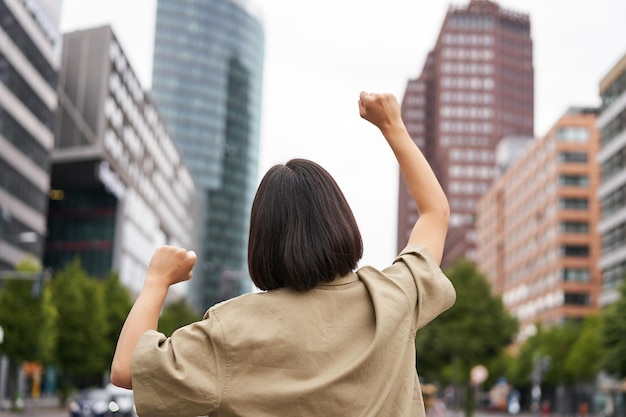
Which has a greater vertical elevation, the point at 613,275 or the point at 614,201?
the point at 614,201

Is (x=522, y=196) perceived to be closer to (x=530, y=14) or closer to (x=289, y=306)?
(x=530, y=14)

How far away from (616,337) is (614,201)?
29.3m

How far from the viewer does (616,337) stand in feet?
160

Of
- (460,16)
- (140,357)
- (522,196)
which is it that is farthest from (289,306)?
(460,16)

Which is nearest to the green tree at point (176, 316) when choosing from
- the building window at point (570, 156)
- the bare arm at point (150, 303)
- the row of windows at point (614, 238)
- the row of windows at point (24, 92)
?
the row of windows at point (24, 92)

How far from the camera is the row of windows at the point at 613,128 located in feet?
242

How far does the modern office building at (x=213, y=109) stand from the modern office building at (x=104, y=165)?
71.6m

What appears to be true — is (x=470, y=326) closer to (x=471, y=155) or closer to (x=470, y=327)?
(x=470, y=327)

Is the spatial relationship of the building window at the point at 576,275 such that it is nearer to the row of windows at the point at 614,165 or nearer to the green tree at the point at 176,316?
the row of windows at the point at 614,165

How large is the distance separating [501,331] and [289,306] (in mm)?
62778

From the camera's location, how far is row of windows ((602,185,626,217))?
73.4 metres

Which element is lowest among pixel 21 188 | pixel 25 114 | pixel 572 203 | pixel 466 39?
pixel 21 188

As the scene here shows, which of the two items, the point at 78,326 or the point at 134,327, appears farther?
the point at 78,326

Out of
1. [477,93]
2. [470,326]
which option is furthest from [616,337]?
[477,93]
